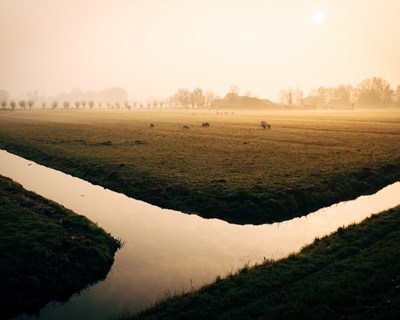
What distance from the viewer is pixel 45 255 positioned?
1828 centimetres

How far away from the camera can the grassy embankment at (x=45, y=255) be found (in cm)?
1562

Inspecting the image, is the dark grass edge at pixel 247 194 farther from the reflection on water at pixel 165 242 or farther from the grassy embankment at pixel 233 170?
the reflection on water at pixel 165 242

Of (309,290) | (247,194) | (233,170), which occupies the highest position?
(233,170)

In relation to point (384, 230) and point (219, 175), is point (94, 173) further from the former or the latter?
point (384, 230)

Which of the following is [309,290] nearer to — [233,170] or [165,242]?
[165,242]

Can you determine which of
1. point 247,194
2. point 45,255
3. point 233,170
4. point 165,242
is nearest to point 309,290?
point 165,242

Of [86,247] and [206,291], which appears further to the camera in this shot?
[86,247]

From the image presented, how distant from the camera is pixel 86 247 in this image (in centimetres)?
1980

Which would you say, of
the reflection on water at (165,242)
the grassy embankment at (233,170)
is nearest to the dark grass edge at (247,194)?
the grassy embankment at (233,170)

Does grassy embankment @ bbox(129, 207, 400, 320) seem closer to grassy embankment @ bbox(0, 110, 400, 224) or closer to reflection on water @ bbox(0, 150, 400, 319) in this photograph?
reflection on water @ bbox(0, 150, 400, 319)

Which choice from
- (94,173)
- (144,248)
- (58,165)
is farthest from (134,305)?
(58,165)

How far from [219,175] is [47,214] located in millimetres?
16456

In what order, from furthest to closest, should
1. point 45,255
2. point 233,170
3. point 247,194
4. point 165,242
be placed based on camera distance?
point 233,170 < point 247,194 < point 165,242 < point 45,255

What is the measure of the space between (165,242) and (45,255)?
6.97 meters
